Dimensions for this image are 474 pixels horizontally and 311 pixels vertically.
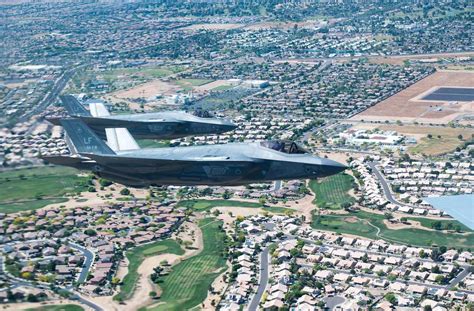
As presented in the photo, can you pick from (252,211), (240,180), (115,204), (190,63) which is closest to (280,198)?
(252,211)

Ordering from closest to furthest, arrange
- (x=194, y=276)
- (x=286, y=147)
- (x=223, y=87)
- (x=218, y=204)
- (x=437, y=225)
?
(x=286, y=147), (x=194, y=276), (x=437, y=225), (x=218, y=204), (x=223, y=87)

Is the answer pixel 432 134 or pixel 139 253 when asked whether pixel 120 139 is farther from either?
pixel 432 134

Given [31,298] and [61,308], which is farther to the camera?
[31,298]

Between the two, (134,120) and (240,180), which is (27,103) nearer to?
(134,120)

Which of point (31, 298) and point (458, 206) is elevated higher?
point (458, 206)

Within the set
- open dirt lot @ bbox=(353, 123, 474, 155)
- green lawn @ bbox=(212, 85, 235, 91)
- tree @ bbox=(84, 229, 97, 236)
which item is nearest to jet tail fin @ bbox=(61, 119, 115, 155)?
tree @ bbox=(84, 229, 97, 236)

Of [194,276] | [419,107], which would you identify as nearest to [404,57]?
[419,107]

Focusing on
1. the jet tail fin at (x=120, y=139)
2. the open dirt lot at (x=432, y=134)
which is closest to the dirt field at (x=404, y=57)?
the open dirt lot at (x=432, y=134)

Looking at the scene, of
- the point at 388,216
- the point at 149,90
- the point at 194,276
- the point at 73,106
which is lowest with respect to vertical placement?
the point at 388,216
